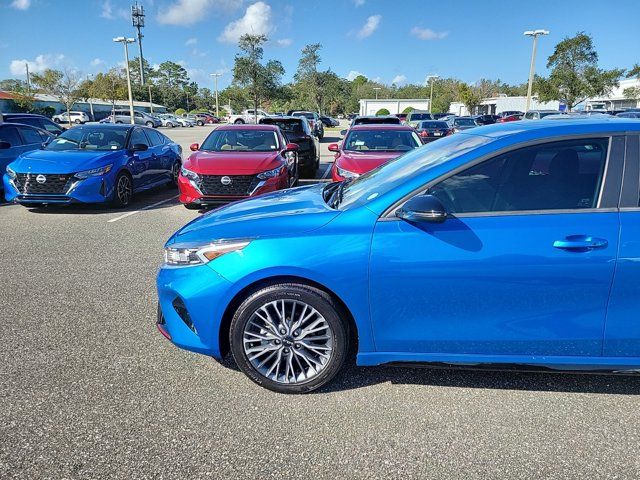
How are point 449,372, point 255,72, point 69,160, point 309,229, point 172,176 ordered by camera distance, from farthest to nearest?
point 255,72 → point 172,176 → point 69,160 → point 449,372 → point 309,229

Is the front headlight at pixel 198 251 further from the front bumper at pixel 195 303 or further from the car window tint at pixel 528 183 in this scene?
the car window tint at pixel 528 183

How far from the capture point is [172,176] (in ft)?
37.3

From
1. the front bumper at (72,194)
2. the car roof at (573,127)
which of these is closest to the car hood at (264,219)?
the car roof at (573,127)

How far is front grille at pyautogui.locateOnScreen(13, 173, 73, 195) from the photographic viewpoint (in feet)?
27.0

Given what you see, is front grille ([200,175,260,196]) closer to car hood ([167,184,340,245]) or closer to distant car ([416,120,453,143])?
car hood ([167,184,340,245])

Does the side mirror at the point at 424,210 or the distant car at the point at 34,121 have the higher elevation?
the distant car at the point at 34,121

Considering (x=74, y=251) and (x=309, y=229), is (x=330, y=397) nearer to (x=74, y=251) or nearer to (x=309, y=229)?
(x=309, y=229)

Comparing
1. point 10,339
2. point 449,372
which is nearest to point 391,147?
point 449,372

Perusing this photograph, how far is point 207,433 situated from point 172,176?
9.47m

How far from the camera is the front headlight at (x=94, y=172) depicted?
8336 millimetres

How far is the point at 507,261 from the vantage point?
8.88 feet

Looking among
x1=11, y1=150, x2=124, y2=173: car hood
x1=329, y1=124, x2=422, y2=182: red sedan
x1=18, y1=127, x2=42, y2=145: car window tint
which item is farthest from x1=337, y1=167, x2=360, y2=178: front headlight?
x1=18, y1=127, x2=42, y2=145: car window tint

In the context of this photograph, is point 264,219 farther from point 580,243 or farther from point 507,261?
point 580,243

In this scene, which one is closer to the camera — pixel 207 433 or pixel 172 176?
pixel 207 433
